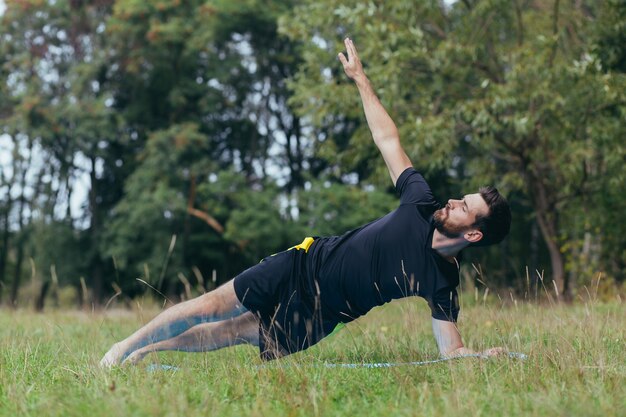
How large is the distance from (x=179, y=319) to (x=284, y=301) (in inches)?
25.3

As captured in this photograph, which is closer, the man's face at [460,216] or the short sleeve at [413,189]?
the man's face at [460,216]

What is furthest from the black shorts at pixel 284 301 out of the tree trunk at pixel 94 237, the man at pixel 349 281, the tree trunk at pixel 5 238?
the tree trunk at pixel 5 238

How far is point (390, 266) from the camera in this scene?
4602 mm

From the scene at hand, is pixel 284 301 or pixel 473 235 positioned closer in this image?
pixel 473 235

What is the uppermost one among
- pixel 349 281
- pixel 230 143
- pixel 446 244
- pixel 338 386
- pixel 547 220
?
pixel 230 143

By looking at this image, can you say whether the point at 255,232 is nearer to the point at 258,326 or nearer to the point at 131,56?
the point at 131,56

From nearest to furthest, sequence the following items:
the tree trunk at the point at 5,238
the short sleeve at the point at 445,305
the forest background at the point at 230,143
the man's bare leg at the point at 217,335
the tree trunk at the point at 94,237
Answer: the short sleeve at the point at 445,305
the man's bare leg at the point at 217,335
the forest background at the point at 230,143
the tree trunk at the point at 94,237
the tree trunk at the point at 5,238

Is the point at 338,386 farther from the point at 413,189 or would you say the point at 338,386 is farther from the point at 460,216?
the point at 413,189

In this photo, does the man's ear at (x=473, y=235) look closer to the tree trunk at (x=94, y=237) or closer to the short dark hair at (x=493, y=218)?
the short dark hair at (x=493, y=218)

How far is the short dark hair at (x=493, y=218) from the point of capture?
4469 millimetres

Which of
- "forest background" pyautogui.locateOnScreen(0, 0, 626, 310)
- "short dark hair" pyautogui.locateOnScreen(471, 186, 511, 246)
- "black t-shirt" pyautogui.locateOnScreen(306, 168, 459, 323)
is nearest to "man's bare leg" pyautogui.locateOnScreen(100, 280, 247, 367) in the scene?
"black t-shirt" pyautogui.locateOnScreen(306, 168, 459, 323)

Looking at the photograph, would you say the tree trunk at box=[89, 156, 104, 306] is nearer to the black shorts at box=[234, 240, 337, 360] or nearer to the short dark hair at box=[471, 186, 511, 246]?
the black shorts at box=[234, 240, 337, 360]

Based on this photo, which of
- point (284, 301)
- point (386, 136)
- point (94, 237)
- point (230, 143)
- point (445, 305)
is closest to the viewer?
point (445, 305)

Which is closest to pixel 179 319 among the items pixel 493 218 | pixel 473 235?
pixel 473 235
